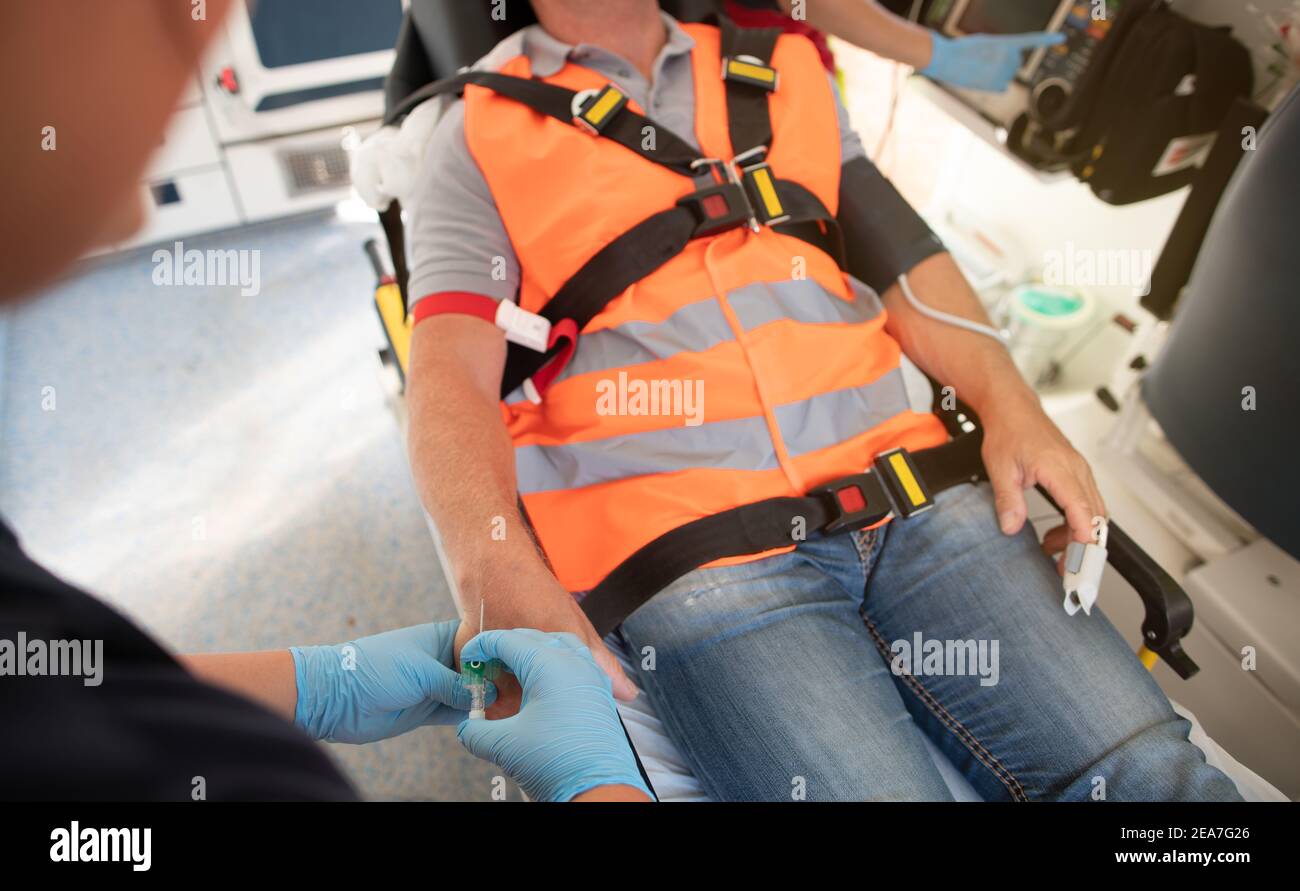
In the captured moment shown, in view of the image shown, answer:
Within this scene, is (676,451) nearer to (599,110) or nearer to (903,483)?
(903,483)

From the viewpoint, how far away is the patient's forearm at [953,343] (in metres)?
1.34

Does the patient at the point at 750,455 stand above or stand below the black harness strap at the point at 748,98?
below

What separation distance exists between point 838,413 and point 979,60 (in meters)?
1.09

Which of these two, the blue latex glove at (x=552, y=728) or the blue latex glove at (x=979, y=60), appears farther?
the blue latex glove at (x=979, y=60)

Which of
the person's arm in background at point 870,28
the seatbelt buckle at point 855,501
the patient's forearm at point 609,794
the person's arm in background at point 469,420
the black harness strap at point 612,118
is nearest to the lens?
the patient's forearm at point 609,794

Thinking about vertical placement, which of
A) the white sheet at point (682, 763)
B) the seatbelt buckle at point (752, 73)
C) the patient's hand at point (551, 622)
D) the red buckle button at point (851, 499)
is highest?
the seatbelt buckle at point (752, 73)

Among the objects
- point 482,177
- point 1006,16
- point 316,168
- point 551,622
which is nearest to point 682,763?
point 551,622

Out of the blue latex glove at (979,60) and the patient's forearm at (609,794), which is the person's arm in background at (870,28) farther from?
the patient's forearm at (609,794)

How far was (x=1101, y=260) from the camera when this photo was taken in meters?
2.12

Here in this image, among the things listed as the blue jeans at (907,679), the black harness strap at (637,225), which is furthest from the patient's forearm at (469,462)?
the blue jeans at (907,679)

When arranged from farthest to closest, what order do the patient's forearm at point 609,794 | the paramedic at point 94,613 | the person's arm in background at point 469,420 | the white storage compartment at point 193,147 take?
the white storage compartment at point 193,147
the person's arm in background at point 469,420
the patient's forearm at point 609,794
the paramedic at point 94,613

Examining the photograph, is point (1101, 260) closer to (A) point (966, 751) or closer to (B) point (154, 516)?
(A) point (966, 751)

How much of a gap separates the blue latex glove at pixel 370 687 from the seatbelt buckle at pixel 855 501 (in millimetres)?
554
